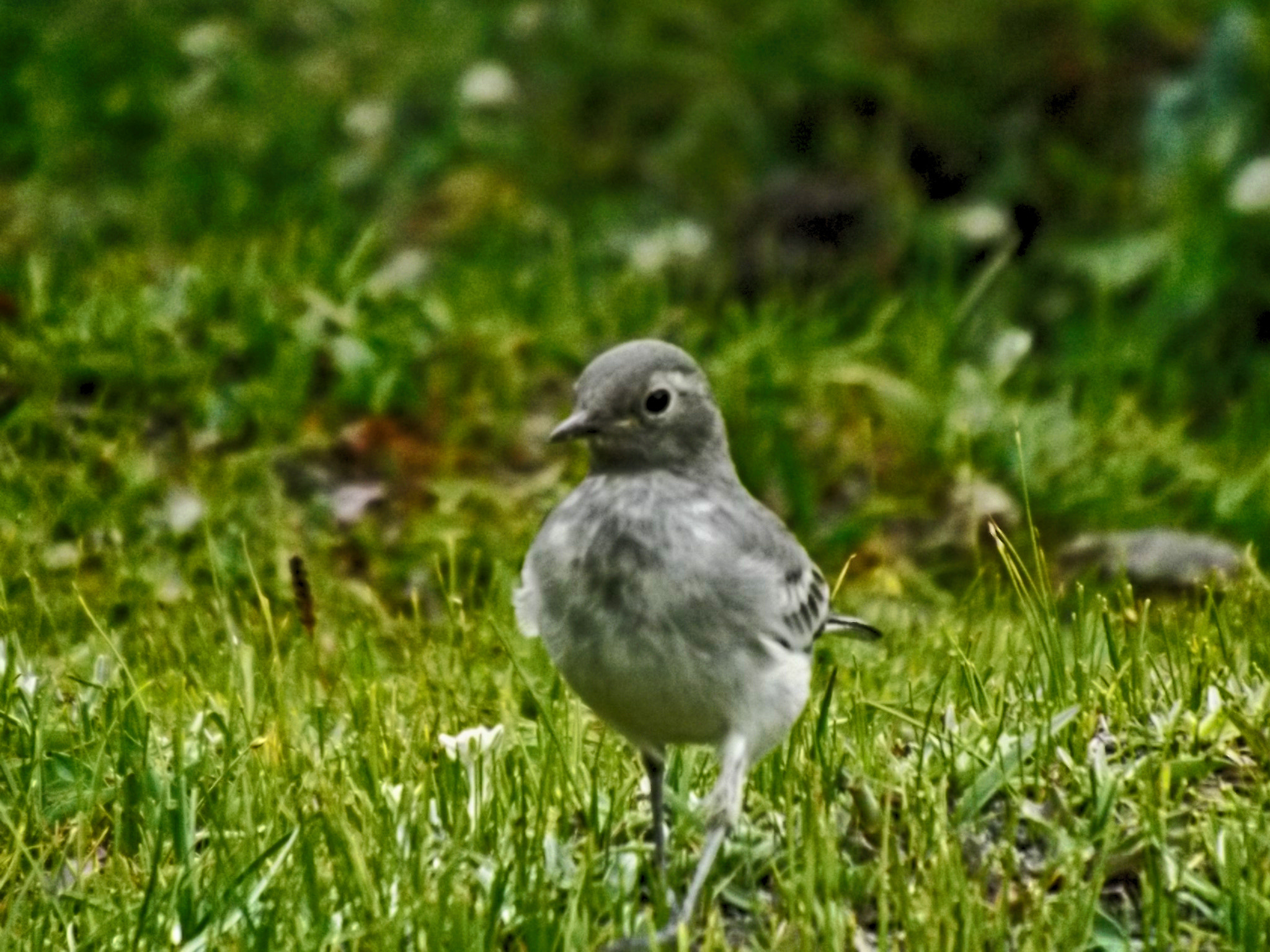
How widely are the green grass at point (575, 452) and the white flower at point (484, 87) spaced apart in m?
0.29

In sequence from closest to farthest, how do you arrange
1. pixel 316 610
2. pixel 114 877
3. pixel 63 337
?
pixel 114 877
pixel 316 610
pixel 63 337

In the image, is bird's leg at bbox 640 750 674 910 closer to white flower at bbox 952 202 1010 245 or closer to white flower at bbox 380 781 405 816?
white flower at bbox 380 781 405 816

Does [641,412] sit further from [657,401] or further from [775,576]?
[775,576]

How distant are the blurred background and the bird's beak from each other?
59.4 inches

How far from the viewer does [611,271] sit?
9.70 metres

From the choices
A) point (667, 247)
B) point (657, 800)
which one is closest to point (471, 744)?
point (657, 800)

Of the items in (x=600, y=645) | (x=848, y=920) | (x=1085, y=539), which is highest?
(x=600, y=645)

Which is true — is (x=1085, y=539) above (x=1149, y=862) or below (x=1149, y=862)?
below

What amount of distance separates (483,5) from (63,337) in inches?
192

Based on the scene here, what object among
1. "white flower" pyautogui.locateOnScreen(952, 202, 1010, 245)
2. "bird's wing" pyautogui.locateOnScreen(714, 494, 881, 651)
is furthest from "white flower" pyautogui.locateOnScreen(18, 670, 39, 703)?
"white flower" pyautogui.locateOnScreen(952, 202, 1010, 245)

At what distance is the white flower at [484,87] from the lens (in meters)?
9.63

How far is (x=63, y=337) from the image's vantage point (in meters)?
7.10

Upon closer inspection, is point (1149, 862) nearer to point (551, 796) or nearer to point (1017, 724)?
point (1017, 724)

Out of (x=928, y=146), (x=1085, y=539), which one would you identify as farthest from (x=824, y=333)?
(x=928, y=146)
